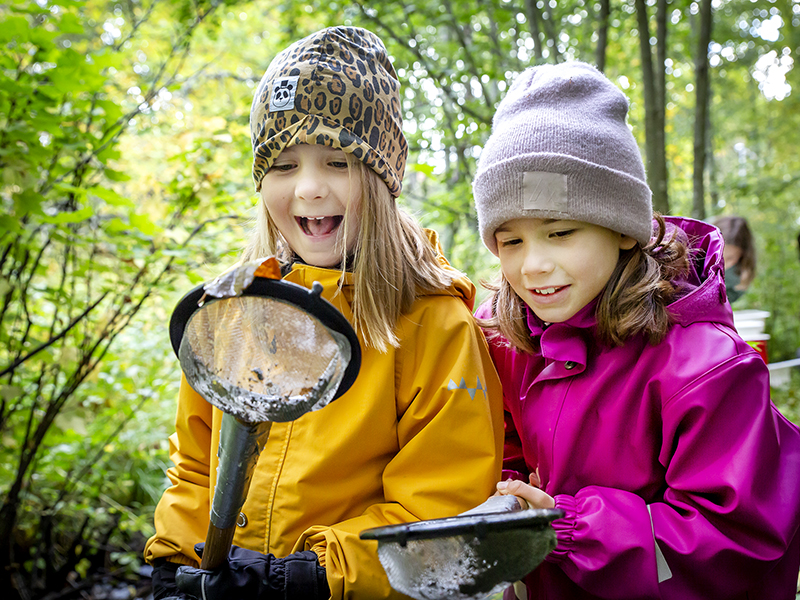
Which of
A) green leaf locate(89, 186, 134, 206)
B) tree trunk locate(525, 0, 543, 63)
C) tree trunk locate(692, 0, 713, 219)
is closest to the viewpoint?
green leaf locate(89, 186, 134, 206)

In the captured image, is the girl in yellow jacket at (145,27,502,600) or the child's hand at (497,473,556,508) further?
the girl in yellow jacket at (145,27,502,600)

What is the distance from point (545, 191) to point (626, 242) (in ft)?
1.04

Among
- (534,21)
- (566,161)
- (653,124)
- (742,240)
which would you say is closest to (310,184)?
(566,161)

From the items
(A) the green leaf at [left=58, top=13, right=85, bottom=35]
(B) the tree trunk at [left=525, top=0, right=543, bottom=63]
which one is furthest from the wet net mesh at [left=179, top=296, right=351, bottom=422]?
(B) the tree trunk at [left=525, top=0, right=543, bottom=63]

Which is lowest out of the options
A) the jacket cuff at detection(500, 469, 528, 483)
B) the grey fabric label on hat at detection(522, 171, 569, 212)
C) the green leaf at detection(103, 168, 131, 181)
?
the jacket cuff at detection(500, 469, 528, 483)

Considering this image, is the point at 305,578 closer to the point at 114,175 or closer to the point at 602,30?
the point at 114,175

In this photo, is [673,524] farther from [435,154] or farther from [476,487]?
[435,154]

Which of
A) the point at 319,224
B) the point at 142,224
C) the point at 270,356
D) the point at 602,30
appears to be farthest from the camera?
the point at 602,30

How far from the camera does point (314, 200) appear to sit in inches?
60.9

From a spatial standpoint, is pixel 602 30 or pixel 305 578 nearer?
pixel 305 578

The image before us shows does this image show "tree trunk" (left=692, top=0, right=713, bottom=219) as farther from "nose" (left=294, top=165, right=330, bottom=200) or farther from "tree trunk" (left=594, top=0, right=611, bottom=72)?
"nose" (left=294, top=165, right=330, bottom=200)

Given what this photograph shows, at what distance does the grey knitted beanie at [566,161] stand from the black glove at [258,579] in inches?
39.1

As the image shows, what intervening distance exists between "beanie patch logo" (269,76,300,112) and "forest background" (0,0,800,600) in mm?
1004

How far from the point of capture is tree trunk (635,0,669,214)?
145 inches
